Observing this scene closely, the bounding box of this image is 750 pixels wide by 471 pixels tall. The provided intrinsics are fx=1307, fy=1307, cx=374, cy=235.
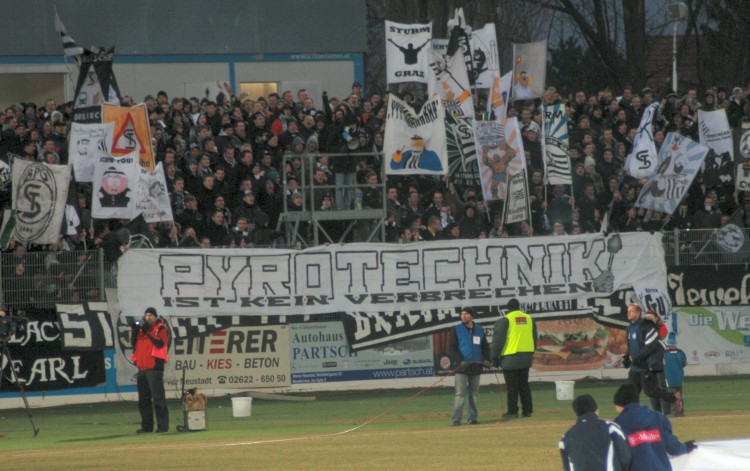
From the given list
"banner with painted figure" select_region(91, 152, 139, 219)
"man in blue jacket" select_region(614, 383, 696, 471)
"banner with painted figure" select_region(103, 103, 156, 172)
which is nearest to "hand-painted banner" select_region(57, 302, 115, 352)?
"banner with painted figure" select_region(91, 152, 139, 219)

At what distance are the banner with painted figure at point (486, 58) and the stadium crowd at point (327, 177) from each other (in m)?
1.19

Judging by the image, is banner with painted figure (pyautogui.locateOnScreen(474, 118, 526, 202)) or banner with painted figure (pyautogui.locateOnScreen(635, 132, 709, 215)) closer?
banner with painted figure (pyautogui.locateOnScreen(474, 118, 526, 202))

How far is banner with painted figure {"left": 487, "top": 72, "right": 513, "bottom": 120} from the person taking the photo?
94.6 ft

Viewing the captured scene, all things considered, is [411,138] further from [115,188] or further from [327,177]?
[115,188]

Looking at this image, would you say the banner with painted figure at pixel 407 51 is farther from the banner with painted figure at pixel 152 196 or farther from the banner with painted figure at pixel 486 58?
the banner with painted figure at pixel 152 196

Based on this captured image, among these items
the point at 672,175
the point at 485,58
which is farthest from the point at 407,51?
the point at 672,175

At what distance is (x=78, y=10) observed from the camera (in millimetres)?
38312

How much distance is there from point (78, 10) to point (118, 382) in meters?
16.1

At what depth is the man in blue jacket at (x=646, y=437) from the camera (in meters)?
10.6

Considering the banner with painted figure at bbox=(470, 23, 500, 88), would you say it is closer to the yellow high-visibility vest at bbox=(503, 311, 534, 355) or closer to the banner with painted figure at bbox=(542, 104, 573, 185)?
the banner with painted figure at bbox=(542, 104, 573, 185)

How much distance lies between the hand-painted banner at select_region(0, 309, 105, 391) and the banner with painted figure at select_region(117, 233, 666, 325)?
1.32m

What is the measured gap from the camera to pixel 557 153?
2827 centimetres

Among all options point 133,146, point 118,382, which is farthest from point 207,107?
point 118,382

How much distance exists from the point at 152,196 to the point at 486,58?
8.72m
